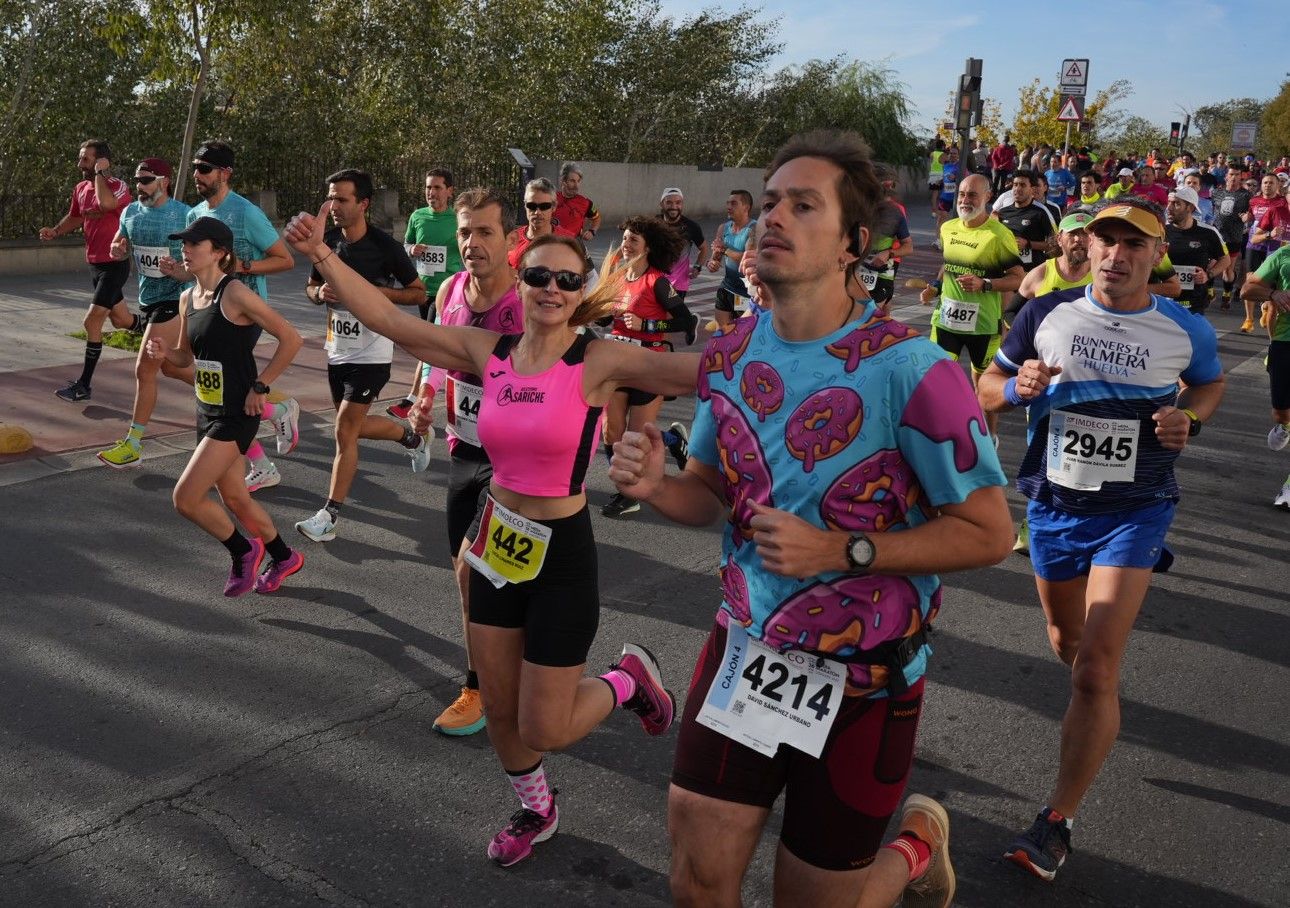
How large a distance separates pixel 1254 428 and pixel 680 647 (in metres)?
8.29

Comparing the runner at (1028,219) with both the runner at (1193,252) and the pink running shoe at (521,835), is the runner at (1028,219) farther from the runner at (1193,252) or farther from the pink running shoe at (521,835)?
the pink running shoe at (521,835)

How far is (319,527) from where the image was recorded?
691 cm

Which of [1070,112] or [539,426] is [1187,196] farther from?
[1070,112]

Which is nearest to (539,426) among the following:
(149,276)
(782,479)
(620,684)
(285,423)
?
(620,684)

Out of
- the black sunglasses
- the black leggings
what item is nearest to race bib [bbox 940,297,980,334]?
the black sunglasses

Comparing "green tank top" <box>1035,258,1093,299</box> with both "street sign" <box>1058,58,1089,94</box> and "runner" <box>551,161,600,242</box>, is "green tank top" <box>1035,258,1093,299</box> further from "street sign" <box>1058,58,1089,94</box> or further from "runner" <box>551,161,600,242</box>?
"street sign" <box>1058,58,1089,94</box>

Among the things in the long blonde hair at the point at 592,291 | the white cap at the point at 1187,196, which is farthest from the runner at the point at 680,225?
the long blonde hair at the point at 592,291

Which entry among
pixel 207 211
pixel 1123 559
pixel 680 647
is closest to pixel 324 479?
pixel 207 211

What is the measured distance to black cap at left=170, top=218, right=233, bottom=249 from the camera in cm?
595

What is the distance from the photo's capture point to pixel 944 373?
252 centimetres

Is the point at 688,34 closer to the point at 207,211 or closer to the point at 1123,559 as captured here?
the point at 207,211

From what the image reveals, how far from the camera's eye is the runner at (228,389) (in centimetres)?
594

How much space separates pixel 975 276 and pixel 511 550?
6.04 m

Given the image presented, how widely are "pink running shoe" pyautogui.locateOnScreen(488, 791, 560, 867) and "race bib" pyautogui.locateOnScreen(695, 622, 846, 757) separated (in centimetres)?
133
